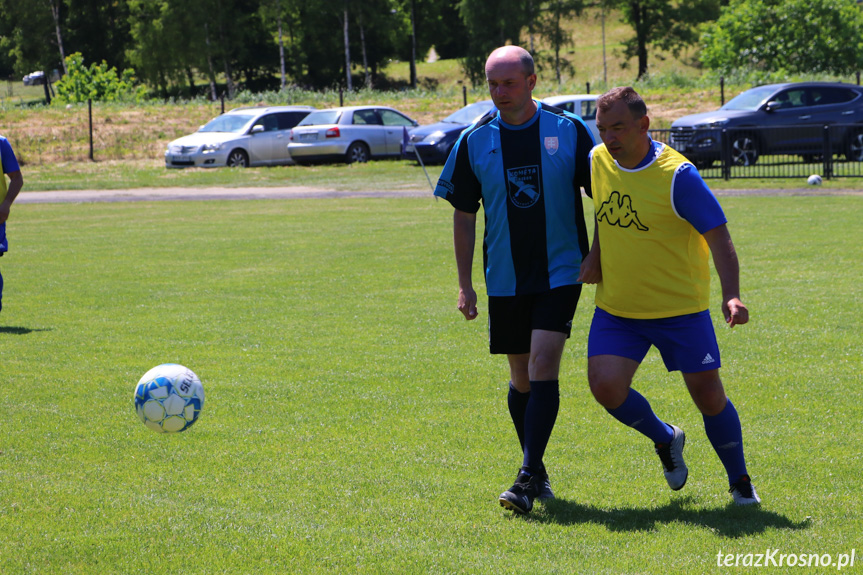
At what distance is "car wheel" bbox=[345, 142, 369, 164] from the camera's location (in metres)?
29.6

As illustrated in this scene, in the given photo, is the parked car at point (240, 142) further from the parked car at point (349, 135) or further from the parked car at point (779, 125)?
the parked car at point (779, 125)

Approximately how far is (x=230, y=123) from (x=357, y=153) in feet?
13.1

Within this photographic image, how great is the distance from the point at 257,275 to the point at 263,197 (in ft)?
35.3

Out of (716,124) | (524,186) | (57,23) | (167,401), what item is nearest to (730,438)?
(524,186)

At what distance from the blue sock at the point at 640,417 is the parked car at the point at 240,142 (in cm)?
2582

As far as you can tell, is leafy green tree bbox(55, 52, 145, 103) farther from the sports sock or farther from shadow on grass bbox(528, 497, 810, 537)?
shadow on grass bbox(528, 497, 810, 537)

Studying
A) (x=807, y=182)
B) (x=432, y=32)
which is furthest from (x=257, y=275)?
(x=432, y=32)

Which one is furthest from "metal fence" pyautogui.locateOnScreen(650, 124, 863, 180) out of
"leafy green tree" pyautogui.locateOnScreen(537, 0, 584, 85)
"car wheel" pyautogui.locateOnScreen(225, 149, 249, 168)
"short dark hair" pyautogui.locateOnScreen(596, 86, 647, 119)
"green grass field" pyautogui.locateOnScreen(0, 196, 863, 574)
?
"leafy green tree" pyautogui.locateOnScreen(537, 0, 584, 85)

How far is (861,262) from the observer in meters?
10.9

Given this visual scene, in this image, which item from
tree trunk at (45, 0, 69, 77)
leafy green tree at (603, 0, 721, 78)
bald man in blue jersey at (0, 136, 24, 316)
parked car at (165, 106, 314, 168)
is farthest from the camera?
tree trunk at (45, 0, 69, 77)

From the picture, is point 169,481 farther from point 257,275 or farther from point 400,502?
point 257,275

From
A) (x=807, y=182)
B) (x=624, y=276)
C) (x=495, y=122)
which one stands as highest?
(x=495, y=122)

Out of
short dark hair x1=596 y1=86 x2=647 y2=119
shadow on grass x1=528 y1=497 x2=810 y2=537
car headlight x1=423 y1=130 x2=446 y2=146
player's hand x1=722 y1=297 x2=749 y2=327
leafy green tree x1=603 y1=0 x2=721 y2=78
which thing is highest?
leafy green tree x1=603 y1=0 x2=721 y2=78

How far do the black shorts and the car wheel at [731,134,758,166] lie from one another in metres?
18.4
